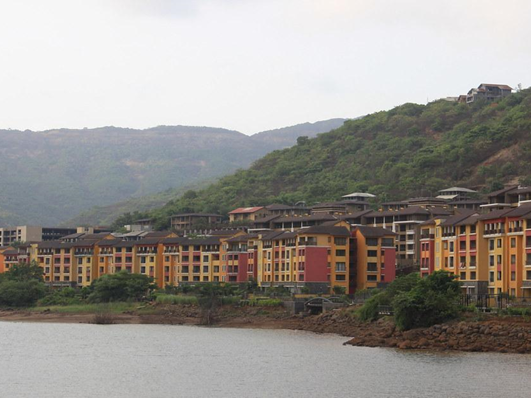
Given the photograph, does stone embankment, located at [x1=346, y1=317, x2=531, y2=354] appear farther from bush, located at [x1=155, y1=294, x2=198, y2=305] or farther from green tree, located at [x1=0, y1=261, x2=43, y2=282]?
green tree, located at [x1=0, y1=261, x2=43, y2=282]

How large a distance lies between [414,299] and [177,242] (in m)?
61.0

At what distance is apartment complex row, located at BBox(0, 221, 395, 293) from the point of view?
103188 millimetres

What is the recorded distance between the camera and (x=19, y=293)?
12194 centimetres

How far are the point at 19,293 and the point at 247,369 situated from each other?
67.7 metres

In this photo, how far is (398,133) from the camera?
197500 mm

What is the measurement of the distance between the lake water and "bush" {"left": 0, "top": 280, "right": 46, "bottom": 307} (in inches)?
1633

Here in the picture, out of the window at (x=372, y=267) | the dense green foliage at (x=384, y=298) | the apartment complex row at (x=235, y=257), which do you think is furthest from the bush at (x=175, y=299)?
the dense green foliage at (x=384, y=298)

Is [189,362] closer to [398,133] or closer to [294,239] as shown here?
[294,239]

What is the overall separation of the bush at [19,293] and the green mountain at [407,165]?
37.6 metres

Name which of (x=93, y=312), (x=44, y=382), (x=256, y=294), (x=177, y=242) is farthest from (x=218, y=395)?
(x=177, y=242)

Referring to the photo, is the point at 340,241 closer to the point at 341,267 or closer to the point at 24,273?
the point at 341,267

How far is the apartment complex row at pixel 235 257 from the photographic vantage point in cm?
10319

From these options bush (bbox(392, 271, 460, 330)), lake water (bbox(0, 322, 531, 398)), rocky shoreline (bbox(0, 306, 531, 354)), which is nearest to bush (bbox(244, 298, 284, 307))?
rocky shoreline (bbox(0, 306, 531, 354))

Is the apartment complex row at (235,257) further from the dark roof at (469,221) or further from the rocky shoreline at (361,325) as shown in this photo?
the dark roof at (469,221)
